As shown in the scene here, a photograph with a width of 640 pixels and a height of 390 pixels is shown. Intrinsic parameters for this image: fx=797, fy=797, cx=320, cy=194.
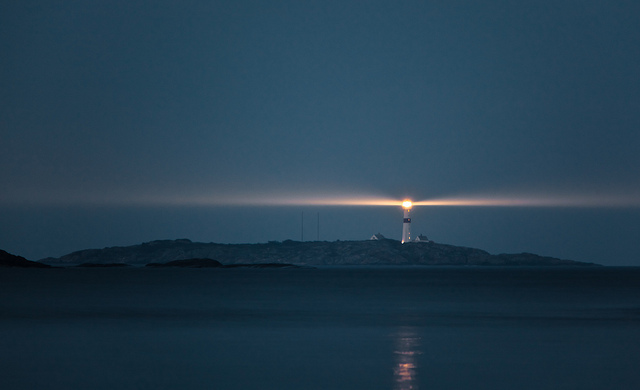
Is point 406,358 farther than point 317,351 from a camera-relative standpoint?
No

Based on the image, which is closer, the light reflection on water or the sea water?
the light reflection on water

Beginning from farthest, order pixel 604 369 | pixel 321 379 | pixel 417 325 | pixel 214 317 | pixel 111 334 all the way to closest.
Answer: pixel 214 317 < pixel 417 325 < pixel 111 334 < pixel 604 369 < pixel 321 379

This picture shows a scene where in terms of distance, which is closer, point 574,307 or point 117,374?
point 117,374

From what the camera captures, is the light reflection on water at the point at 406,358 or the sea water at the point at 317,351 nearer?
the light reflection on water at the point at 406,358

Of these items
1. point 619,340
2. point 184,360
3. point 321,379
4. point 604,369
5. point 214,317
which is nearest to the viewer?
point 321,379

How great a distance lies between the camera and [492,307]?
59.8 meters

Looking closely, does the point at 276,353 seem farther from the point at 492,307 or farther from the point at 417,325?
the point at 492,307

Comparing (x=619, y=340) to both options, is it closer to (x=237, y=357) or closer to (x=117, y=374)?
(x=237, y=357)

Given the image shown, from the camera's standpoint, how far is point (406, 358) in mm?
26406

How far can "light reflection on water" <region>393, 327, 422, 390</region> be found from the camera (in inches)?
827

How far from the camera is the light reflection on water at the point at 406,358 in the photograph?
827 inches

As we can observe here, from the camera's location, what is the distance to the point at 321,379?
71.7ft

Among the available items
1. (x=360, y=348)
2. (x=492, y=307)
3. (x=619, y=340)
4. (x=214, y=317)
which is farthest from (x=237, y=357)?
(x=492, y=307)

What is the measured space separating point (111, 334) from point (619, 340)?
21749 mm
